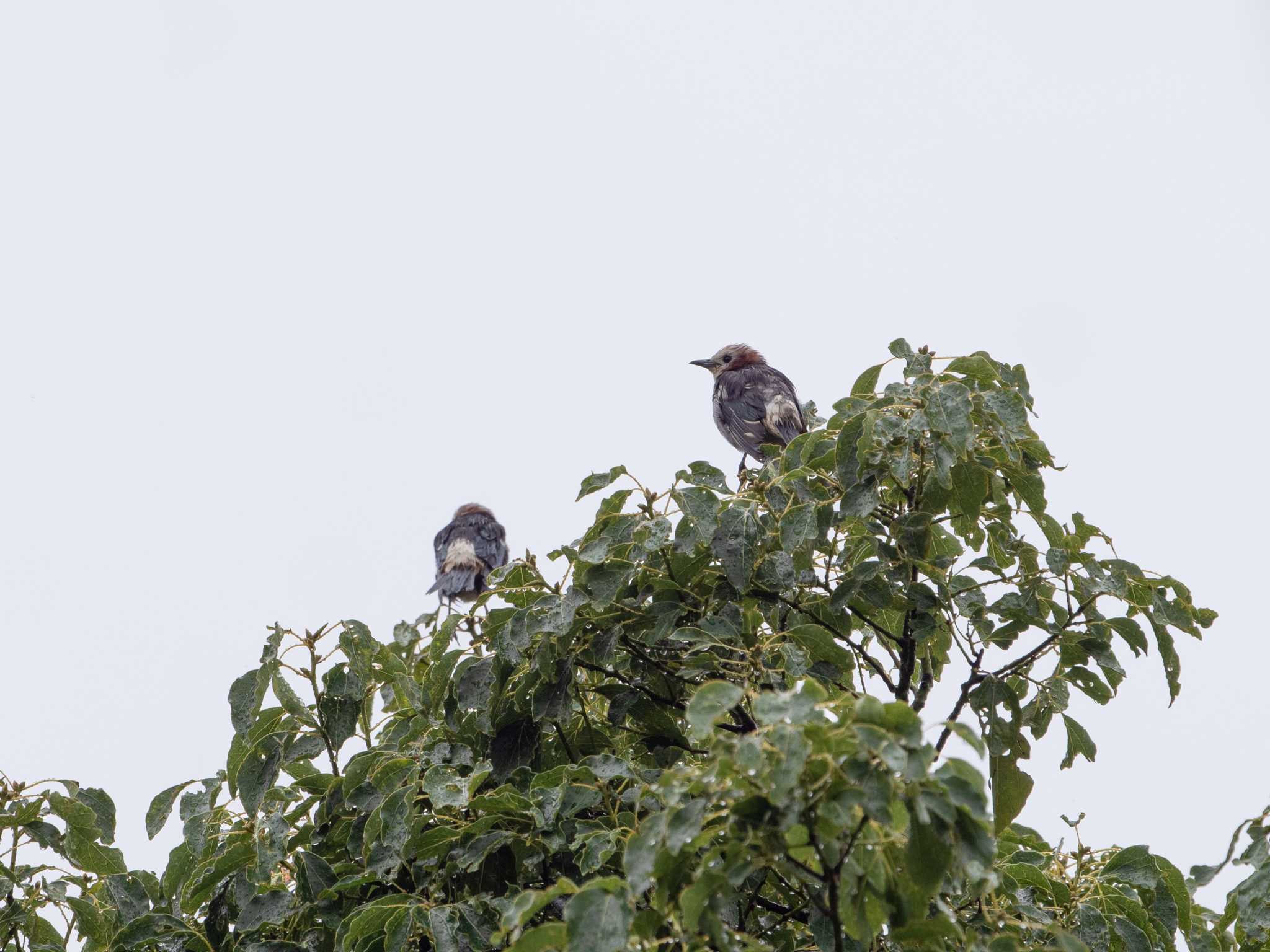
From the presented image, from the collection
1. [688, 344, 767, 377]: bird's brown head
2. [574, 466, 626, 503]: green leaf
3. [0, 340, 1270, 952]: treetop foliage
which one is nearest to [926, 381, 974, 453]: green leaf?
[0, 340, 1270, 952]: treetop foliage

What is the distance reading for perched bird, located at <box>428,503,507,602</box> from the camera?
38.1ft

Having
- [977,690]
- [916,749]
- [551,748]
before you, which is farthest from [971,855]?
[551,748]

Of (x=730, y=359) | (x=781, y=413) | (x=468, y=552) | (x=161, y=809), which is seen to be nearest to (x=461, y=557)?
(x=468, y=552)

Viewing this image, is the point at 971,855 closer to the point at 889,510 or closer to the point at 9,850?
the point at 889,510

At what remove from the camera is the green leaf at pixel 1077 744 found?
154 inches

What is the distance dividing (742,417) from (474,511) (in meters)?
4.50

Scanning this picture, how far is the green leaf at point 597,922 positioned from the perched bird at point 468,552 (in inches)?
343

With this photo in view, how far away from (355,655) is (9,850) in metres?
1.07

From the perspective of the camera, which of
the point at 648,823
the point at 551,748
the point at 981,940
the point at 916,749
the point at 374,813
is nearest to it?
the point at 916,749

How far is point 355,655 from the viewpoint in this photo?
384cm

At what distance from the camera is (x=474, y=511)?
13000 mm

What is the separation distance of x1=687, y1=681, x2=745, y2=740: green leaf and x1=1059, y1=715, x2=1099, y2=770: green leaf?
1940 mm

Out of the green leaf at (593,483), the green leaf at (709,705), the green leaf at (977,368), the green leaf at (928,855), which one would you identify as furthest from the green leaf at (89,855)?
the green leaf at (977,368)

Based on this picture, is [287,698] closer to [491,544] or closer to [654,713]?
[654,713]
